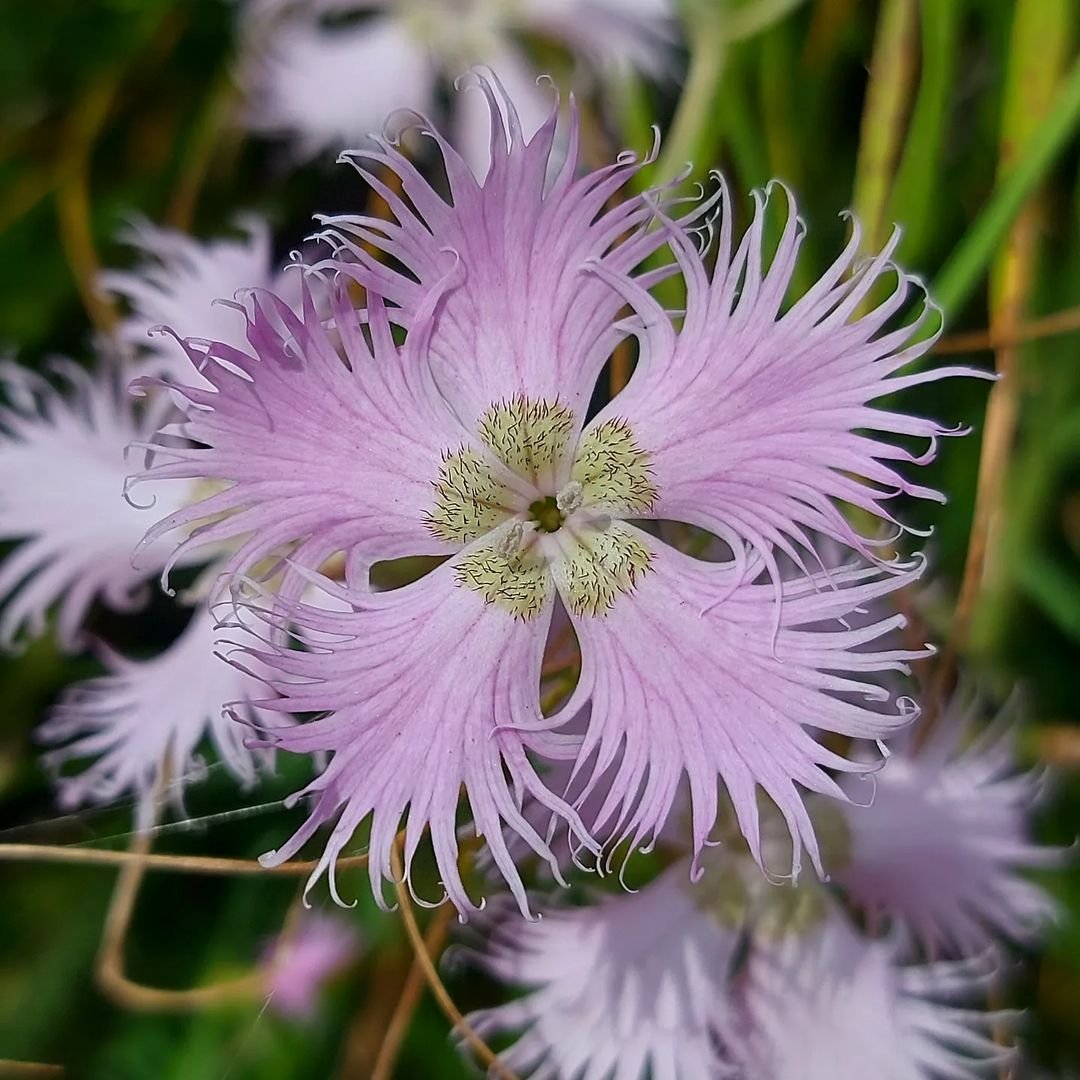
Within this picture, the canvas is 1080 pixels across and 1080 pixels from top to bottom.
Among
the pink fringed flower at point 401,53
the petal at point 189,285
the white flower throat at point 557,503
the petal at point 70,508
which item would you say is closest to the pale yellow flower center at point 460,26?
the pink fringed flower at point 401,53

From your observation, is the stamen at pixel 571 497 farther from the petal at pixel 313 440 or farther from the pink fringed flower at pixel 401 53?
the pink fringed flower at pixel 401 53

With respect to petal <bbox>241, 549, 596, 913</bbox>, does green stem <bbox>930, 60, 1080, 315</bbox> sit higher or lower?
higher

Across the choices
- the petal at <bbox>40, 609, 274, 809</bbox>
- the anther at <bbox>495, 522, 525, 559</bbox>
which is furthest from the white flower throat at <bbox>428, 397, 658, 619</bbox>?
the petal at <bbox>40, 609, 274, 809</bbox>

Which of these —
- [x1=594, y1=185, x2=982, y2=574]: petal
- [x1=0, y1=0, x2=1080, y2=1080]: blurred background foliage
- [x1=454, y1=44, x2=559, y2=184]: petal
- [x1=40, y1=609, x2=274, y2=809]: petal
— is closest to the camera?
[x1=594, y1=185, x2=982, y2=574]: petal

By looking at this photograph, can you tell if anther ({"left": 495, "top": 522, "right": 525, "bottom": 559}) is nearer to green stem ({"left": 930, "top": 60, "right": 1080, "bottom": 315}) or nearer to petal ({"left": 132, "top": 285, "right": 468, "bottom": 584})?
petal ({"left": 132, "top": 285, "right": 468, "bottom": 584})

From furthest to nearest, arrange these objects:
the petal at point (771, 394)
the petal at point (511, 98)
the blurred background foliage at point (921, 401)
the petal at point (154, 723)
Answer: the petal at point (511, 98) < the blurred background foliage at point (921, 401) < the petal at point (154, 723) < the petal at point (771, 394)

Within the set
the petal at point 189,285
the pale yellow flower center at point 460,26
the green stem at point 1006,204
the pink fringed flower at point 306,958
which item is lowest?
the pink fringed flower at point 306,958

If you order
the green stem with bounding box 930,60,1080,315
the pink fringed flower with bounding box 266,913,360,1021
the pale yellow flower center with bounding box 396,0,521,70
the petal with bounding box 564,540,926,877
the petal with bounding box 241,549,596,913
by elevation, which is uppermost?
the pale yellow flower center with bounding box 396,0,521,70

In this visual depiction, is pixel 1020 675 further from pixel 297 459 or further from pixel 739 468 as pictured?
pixel 297 459
